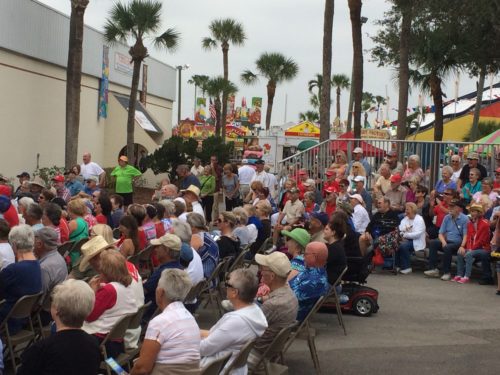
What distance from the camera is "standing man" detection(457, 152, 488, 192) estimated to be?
48.3ft

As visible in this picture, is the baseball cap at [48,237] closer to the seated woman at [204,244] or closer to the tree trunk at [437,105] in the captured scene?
the seated woman at [204,244]

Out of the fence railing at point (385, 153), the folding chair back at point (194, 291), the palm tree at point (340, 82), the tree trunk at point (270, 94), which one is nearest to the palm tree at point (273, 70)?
the tree trunk at point (270, 94)

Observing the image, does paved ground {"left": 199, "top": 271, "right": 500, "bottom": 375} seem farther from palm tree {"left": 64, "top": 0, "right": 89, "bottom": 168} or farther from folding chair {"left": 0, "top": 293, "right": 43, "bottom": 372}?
palm tree {"left": 64, "top": 0, "right": 89, "bottom": 168}

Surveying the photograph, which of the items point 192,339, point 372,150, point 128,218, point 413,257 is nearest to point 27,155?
point 372,150

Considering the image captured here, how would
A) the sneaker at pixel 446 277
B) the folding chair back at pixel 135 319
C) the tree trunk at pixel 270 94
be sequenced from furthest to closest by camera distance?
the tree trunk at pixel 270 94 < the sneaker at pixel 446 277 < the folding chair back at pixel 135 319

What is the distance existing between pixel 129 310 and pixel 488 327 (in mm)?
5521

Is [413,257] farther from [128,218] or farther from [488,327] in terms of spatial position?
[128,218]

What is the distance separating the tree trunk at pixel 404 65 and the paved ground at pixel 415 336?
41.7ft

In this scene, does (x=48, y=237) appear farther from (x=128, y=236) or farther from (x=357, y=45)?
(x=357, y=45)

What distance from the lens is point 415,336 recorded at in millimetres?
9336

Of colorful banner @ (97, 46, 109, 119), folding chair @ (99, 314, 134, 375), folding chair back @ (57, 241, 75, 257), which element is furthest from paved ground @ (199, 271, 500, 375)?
colorful banner @ (97, 46, 109, 119)

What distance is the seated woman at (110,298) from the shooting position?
580 centimetres

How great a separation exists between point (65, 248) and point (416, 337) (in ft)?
13.7

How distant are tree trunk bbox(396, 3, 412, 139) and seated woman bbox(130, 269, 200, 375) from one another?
63.5ft
